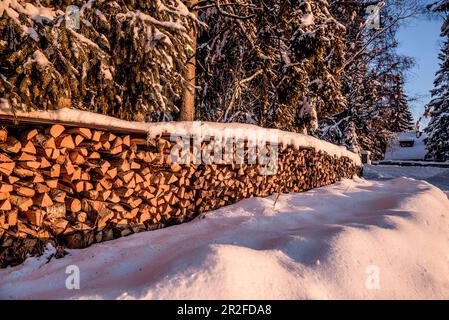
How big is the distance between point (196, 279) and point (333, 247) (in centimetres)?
124

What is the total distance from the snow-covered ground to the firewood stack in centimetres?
23

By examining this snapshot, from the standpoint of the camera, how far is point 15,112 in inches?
102

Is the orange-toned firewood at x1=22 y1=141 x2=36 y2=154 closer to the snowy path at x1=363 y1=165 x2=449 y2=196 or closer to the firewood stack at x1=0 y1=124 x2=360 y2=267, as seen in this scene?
the firewood stack at x1=0 y1=124 x2=360 y2=267

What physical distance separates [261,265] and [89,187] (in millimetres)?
2048

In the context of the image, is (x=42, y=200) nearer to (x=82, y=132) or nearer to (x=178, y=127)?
(x=82, y=132)

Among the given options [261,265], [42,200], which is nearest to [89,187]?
→ [42,200]

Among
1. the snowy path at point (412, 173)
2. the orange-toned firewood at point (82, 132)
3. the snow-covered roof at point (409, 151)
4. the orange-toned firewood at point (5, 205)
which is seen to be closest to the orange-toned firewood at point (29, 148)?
the orange-toned firewood at point (82, 132)

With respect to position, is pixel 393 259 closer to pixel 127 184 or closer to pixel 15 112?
pixel 127 184

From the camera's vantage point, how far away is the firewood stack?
2.78m

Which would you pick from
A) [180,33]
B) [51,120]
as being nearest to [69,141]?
[51,120]

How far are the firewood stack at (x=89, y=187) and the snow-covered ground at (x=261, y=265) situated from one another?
0.76ft

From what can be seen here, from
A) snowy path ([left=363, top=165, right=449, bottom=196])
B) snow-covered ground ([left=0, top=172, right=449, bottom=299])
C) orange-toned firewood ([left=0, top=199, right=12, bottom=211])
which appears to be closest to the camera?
snow-covered ground ([left=0, top=172, right=449, bottom=299])

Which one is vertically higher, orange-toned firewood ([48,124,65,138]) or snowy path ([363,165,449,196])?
orange-toned firewood ([48,124,65,138])

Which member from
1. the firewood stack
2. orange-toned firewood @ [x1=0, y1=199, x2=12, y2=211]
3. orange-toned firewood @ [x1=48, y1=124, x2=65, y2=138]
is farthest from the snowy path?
orange-toned firewood @ [x1=0, y1=199, x2=12, y2=211]
